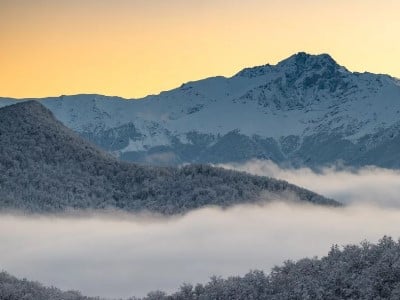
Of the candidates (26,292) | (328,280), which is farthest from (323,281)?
(26,292)

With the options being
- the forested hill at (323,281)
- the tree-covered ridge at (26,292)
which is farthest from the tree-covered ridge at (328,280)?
the tree-covered ridge at (26,292)

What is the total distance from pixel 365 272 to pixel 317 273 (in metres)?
13.1

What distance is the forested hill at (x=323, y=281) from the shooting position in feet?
351

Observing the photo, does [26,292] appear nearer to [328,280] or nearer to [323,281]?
[323,281]

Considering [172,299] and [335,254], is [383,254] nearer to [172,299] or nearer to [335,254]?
[335,254]

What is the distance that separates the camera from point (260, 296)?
12319 centimetres

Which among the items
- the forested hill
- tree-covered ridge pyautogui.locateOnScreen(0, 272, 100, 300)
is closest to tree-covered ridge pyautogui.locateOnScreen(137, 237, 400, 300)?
the forested hill

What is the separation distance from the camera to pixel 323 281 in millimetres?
115750

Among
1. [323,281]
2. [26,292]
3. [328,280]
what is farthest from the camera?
[26,292]

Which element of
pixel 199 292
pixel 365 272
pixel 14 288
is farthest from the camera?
pixel 14 288

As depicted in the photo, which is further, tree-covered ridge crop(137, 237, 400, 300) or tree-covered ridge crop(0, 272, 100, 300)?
tree-covered ridge crop(0, 272, 100, 300)

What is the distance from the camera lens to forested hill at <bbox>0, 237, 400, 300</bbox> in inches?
4208

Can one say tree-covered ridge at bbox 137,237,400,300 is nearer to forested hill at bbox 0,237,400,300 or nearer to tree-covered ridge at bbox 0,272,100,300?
forested hill at bbox 0,237,400,300

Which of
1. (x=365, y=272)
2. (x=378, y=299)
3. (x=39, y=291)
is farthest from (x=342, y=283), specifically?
(x=39, y=291)
